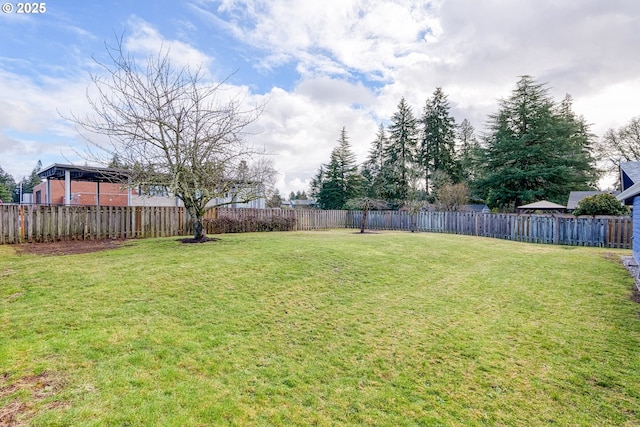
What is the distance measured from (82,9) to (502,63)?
15.5 meters

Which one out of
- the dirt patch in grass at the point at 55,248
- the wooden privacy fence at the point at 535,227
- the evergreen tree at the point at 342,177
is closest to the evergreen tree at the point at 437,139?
the evergreen tree at the point at 342,177

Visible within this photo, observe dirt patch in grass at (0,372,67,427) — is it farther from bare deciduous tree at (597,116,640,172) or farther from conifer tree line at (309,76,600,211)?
bare deciduous tree at (597,116,640,172)

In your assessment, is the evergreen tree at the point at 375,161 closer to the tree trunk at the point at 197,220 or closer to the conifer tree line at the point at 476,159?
the conifer tree line at the point at 476,159

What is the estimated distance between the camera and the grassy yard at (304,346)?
2.77 meters

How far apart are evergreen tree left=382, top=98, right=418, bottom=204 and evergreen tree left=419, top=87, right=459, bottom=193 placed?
1767mm

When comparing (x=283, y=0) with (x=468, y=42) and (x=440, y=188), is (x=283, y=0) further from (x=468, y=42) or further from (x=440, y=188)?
(x=440, y=188)

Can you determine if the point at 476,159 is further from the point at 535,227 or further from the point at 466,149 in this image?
the point at 535,227

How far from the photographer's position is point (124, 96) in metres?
9.92

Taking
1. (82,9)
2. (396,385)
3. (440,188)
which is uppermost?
(82,9)

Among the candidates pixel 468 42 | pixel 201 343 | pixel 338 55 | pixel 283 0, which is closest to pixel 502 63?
pixel 468 42

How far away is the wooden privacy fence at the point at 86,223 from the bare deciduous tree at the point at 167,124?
2879 millimetres

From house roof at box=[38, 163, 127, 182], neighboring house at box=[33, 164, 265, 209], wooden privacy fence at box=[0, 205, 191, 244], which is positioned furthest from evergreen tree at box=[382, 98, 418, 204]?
house roof at box=[38, 163, 127, 182]

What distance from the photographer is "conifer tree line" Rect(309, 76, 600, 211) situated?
2747cm

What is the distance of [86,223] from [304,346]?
466 inches
